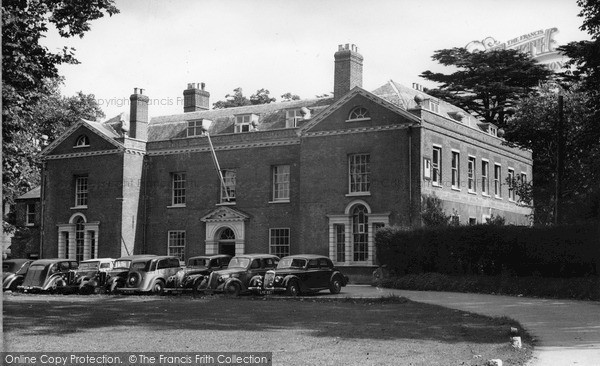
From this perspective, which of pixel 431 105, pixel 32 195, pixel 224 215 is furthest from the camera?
pixel 32 195

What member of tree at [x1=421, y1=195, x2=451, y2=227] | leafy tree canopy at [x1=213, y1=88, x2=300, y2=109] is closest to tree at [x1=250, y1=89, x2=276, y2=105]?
leafy tree canopy at [x1=213, y1=88, x2=300, y2=109]

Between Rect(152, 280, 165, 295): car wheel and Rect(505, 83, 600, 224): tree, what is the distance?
60.8 feet

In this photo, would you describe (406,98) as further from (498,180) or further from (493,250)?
(493,250)

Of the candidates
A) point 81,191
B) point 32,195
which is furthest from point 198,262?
→ point 32,195

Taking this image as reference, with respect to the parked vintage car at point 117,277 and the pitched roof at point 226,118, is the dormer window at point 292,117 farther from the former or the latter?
the parked vintage car at point 117,277

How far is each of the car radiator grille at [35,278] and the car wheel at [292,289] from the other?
470 inches

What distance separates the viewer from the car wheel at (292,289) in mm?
26797

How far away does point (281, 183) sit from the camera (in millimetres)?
41531

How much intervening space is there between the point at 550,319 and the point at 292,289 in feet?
37.0

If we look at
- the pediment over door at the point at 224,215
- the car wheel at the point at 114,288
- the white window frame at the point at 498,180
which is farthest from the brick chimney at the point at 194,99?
the car wheel at the point at 114,288

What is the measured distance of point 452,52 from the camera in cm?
5838

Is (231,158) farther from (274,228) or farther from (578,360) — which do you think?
(578,360)

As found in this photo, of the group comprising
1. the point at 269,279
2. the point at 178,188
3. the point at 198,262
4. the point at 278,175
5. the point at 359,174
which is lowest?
the point at 269,279

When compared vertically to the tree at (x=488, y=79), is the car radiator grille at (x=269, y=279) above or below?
below
